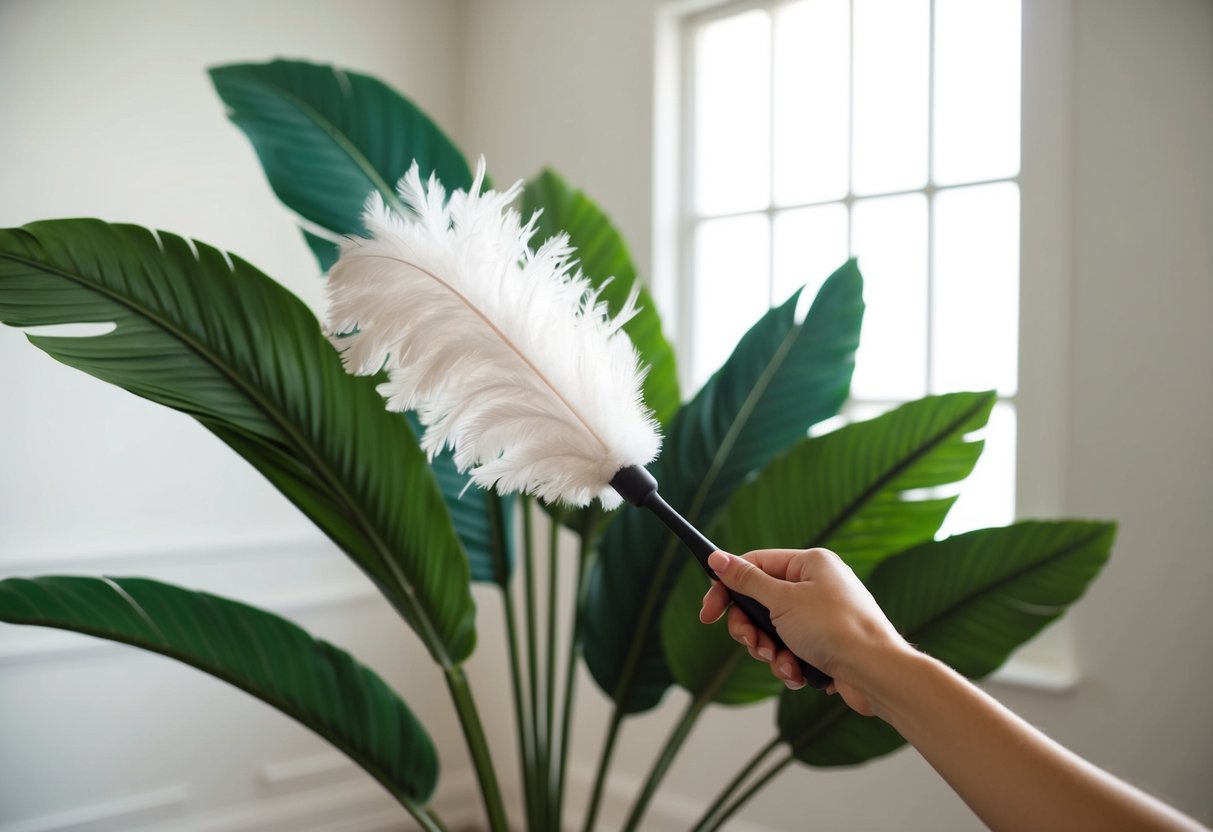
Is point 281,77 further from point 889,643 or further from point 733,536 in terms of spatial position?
point 889,643

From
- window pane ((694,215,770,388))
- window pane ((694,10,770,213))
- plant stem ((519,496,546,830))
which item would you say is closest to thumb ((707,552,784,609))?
plant stem ((519,496,546,830))

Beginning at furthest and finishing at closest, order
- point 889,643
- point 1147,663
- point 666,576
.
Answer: point 1147,663, point 666,576, point 889,643

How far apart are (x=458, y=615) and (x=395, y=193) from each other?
62cm

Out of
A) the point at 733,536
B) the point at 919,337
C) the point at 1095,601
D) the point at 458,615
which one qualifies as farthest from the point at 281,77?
the point at 1095,601

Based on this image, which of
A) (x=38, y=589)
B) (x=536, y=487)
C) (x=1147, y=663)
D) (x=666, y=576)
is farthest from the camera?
(x=1147, y=663)

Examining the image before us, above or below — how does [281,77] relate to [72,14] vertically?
below

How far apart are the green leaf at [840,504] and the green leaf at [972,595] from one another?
0.20ft

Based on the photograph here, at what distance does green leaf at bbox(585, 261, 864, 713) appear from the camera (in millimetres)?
1335

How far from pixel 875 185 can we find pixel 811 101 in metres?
0.26

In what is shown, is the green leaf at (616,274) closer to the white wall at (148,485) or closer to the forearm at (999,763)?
the forearm at (999,763)

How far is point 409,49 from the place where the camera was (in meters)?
2.61

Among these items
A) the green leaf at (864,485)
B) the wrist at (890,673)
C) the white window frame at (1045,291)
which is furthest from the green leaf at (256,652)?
the white window frame at (1045,291)

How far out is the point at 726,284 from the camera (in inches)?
90.9

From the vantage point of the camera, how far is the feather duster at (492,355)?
0.88 m
